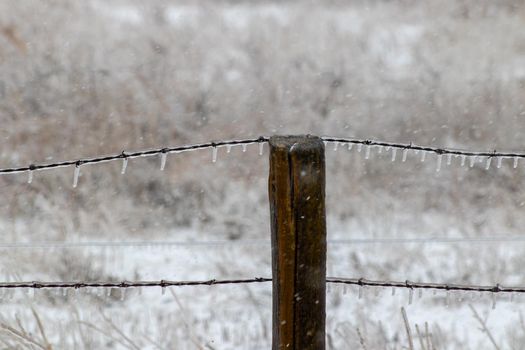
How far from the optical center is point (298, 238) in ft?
5.26

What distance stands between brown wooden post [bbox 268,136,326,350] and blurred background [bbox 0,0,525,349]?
4.02 meters

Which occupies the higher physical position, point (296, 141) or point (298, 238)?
point (296, 141)

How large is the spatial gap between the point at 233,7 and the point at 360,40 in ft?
6.62

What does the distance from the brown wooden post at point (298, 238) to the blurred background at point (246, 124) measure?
402cm

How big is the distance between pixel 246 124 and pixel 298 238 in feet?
26.7

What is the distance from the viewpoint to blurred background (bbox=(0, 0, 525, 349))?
6656 millimetres

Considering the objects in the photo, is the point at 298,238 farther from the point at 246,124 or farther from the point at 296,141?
the point at 246,124

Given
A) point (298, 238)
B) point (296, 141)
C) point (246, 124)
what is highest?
point (246, 124)

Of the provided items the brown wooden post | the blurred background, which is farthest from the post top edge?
the blurred background

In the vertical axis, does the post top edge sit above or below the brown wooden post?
above

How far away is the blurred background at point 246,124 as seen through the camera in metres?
6.66

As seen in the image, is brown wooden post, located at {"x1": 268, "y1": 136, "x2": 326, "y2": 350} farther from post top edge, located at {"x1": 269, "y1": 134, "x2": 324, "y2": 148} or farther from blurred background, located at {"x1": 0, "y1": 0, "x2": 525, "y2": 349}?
blurred background, located at {"x1": 0, "y1": 0, "x2": 525, "y2": 349}

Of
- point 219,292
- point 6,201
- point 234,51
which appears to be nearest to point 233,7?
point 234,51

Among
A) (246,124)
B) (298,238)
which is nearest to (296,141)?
(298,238)
